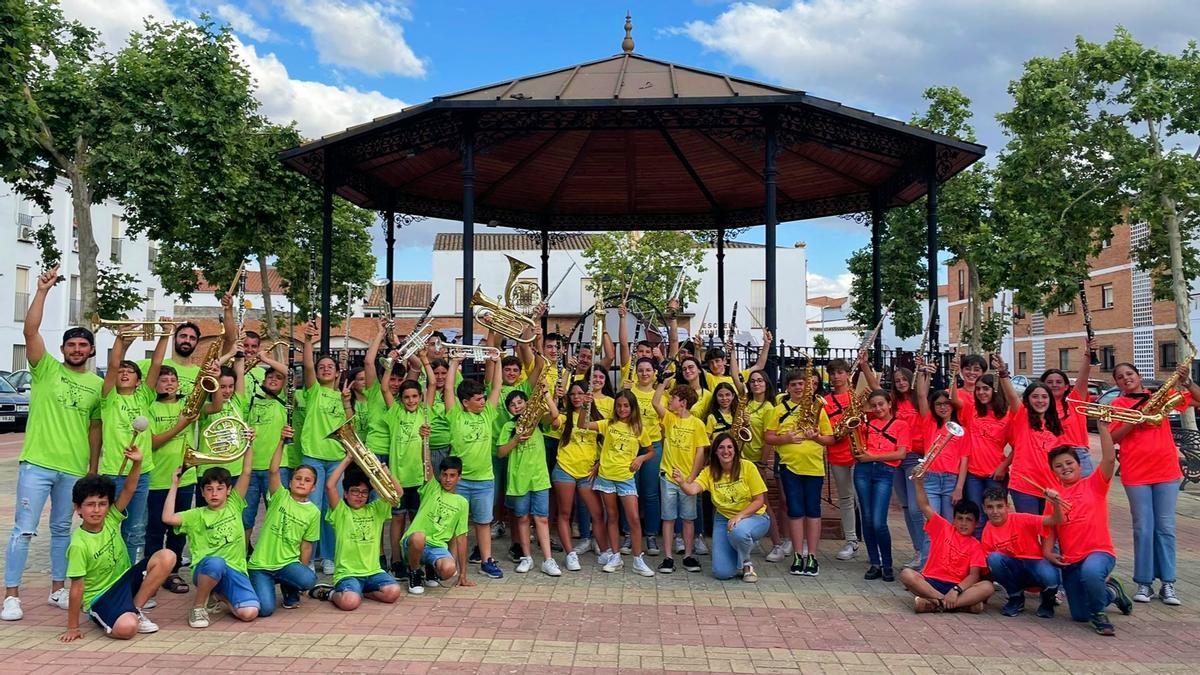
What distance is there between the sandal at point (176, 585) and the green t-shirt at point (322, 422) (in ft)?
4.43

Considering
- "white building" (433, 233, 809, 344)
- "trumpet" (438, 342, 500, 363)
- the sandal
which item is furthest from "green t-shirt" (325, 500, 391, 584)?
"white building" (433, 233, 809, 344)

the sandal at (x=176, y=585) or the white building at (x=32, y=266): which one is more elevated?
the white building at (x=32, y=266)

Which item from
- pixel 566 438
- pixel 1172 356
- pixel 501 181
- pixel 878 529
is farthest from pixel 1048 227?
pixel 1172 356

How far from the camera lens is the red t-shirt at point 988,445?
22.6 feet

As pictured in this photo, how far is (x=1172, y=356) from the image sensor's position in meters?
34.4

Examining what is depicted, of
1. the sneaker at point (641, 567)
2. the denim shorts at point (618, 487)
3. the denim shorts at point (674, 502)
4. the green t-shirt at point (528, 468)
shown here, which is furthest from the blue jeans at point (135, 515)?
the denim shorts at point (674, 502)

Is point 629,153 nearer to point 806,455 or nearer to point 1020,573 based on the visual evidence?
point 806,455

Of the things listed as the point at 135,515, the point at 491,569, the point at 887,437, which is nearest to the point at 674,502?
the point at 491,569

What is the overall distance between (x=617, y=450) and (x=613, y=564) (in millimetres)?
1014

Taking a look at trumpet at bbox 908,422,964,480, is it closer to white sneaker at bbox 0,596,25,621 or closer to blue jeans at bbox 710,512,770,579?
blue jeans at bbox 710,512,770,579

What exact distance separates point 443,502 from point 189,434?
82.4 inches

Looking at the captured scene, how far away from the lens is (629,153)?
12578 mm

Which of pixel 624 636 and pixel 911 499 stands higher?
pixel 911 499

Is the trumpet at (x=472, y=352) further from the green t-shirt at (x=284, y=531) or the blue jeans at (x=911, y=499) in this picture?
the blue jeans at (x=911, y=499)
